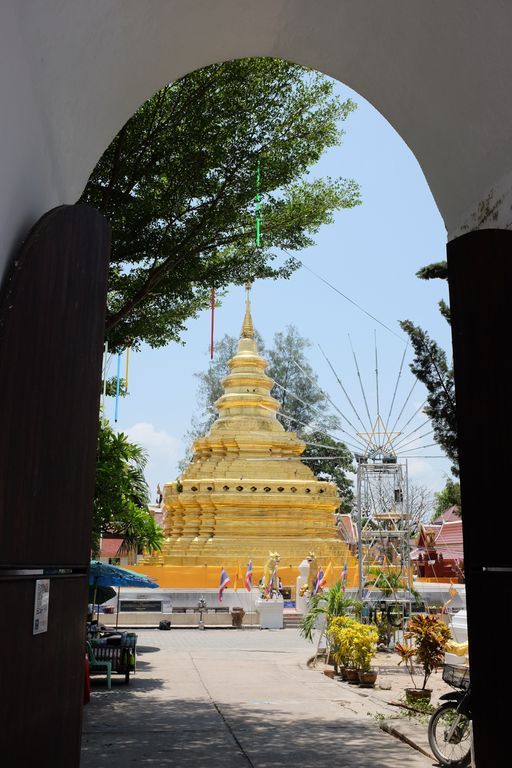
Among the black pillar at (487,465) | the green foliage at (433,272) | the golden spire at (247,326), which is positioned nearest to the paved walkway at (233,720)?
the black pillar at (487,465)

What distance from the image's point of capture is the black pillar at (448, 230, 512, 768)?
139 inches

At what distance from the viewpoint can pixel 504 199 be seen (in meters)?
A: 4.24

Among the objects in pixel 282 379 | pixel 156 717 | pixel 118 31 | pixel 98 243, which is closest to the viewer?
pixel 98 243

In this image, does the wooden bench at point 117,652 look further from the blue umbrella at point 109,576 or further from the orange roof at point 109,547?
the orange roof at point 109,547

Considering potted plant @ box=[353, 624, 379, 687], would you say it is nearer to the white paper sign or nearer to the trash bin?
the white paper sign

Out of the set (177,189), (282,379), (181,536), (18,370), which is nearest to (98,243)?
(18,370)

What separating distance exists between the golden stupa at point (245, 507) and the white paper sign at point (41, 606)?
22.2 m

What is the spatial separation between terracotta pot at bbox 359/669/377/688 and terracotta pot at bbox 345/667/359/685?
0.13 m

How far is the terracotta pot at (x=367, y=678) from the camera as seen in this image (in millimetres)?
10789

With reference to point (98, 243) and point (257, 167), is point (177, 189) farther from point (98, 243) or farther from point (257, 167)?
point (98, 243)

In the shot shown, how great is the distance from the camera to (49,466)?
2.86 meters

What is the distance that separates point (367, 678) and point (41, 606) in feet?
28.8

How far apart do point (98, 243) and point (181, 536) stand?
2671cm

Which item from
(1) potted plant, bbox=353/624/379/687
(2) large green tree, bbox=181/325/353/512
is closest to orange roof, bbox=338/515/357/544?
(2) large green tree, bbox=181/325/353/512
